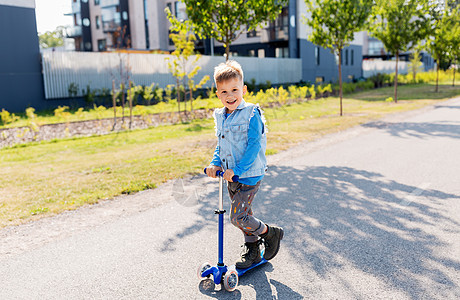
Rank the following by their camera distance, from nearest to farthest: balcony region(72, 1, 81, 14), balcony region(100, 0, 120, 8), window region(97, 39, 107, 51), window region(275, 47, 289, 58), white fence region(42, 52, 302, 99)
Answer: white fence region(42, 52, 302, 99)
window region(275, 47, 289, 58)
balcony region(100, 0, 120, 8)
window region(97, 39, 107, 51)
balcony region(72, 1, 81, 14)

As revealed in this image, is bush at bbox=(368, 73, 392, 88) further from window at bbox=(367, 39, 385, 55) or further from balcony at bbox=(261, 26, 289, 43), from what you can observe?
window at bbox=(367, 39, 385, 55)

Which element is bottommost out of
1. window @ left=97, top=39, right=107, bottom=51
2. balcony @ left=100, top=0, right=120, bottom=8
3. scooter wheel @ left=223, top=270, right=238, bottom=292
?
scooter wheel @ left=223, top=270, right=238, bottom=292

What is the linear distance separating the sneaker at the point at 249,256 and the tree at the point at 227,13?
24.4 ft

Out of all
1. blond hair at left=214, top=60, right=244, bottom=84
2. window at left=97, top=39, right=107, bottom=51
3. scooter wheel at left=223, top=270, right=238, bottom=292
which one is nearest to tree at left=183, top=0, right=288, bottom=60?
blond hair at left=214, top=60, right=244, bottom=84

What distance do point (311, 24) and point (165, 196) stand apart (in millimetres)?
11664

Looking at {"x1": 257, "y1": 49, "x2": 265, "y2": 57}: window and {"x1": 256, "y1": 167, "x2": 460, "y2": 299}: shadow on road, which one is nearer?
{"x1": 256, "y1": 167, "x2": 460, "y2": 299}: shadow on road

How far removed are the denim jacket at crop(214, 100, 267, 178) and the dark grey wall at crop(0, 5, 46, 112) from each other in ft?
56.0

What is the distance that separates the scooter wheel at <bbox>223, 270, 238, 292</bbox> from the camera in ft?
10.1

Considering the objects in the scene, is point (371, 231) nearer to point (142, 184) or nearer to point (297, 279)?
point (297, 279)

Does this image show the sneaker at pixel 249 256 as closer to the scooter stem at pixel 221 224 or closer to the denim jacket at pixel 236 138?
the scooter stem at pixel 221 224

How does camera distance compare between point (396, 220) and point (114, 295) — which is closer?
point (114, 295)

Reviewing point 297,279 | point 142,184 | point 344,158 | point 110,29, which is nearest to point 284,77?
point 110,29

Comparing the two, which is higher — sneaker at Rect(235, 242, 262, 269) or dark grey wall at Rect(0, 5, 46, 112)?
dark grey wall at Rect(0, 5, 46, 112)

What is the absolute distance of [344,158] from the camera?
8.00 meters
